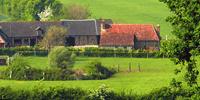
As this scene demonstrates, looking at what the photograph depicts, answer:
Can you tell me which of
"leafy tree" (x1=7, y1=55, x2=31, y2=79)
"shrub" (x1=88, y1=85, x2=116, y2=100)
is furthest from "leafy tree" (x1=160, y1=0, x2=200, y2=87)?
"leafy tree" (x1=7, y1=55, x2=31, y2=79)

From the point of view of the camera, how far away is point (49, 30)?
8519cm

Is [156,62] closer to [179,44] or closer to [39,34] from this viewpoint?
[39,34]

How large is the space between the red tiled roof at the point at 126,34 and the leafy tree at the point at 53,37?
6059 millimetres

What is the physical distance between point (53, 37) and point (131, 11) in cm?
4697

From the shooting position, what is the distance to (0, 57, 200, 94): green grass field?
150 feet

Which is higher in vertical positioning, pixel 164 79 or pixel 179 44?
pixel 179 44

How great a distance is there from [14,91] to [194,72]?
20866mm

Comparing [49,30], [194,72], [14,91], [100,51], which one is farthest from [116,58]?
[194,72]

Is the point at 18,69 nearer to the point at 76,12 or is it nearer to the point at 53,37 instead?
the point at 53,37

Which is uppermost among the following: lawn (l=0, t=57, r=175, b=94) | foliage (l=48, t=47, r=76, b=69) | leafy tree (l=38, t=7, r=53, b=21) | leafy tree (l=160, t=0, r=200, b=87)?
leafy tree (l=38, t=7, r=53, b=21)

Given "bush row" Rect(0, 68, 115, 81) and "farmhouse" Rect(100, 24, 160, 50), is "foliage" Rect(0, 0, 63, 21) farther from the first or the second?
"bush row" Rect(0, 68, 115, 81)

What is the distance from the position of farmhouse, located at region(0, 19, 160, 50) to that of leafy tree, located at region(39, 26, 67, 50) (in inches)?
153

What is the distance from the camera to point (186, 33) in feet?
56.9

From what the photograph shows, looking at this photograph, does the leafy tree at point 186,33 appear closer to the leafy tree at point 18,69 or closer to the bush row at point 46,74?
the bush row at point 46,74
